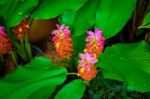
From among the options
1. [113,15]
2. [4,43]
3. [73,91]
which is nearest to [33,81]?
[73,91]

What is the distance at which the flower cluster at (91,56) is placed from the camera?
3.73ft

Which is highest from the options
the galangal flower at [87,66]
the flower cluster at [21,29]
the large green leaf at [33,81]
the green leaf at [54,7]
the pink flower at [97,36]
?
the green leaf at [54,7]

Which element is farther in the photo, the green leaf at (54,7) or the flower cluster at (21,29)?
the flower cluster at (21,29)

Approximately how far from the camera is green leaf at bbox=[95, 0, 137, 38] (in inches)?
44.3

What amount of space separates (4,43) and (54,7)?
0.99 ft

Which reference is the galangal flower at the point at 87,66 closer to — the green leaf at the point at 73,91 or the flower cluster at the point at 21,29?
the green leaf at the point at 73,91

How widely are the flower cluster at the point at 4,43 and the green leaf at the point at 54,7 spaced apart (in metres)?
0.20

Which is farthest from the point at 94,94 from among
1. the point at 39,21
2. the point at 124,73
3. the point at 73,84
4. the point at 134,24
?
the point at 39,21

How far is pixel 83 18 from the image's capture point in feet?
3.94

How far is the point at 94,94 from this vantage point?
1.24 m

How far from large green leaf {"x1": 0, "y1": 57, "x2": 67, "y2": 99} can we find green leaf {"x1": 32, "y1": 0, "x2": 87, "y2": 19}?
0.19 m

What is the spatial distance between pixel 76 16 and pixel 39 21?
0.32 meters

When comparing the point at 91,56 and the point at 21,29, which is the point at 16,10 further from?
the point at 91,56

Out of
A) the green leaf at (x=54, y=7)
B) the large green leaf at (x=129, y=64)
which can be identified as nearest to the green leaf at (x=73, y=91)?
the large green leaf at (x=129, y=64)
